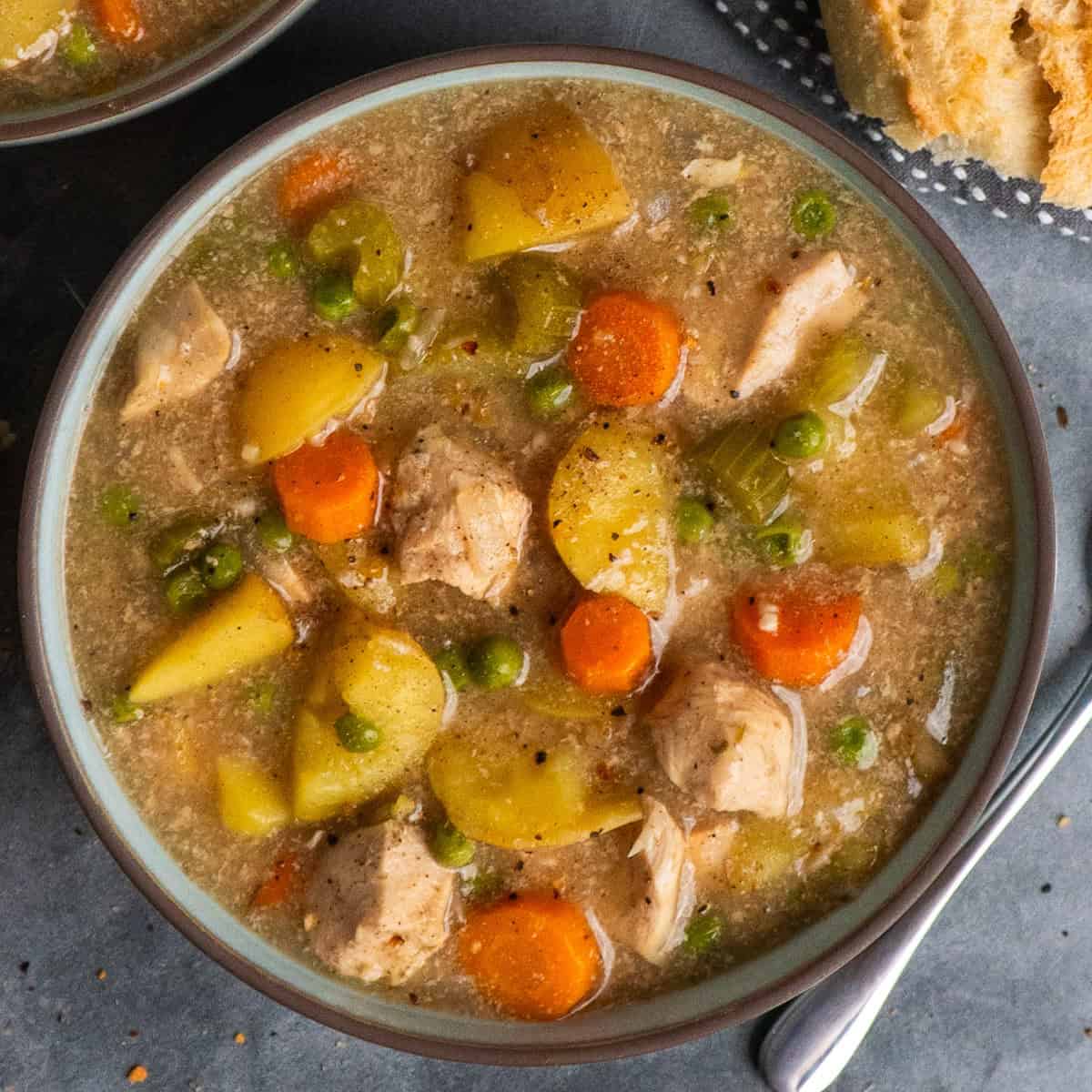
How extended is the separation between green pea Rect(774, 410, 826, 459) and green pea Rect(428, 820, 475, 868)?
118 cm

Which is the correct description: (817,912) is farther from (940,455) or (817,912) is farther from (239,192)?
(239,192)

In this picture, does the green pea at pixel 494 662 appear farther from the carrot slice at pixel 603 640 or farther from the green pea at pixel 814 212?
the green pea at pixel 814 212

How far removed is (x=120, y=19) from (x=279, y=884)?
83.4 inches

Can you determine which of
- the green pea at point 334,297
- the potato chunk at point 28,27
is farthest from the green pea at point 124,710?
the potato chunk at point 28,27

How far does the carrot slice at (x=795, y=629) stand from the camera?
2.68 meters

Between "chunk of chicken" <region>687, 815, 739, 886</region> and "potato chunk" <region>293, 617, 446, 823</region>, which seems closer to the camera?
"potato chunk" <region>293, 617, 446, 823</region>

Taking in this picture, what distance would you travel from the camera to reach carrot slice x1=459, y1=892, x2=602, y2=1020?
274 cm

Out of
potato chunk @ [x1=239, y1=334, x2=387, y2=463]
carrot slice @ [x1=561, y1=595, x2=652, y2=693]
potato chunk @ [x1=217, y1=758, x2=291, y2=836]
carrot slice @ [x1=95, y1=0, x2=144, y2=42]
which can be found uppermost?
carrot slice @ [x1=95, y1=0, x2=144, y2=42]

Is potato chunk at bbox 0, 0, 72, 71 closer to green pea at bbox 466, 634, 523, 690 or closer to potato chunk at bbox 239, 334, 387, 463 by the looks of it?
potato chunk at bbox 239, 334, 387, 463

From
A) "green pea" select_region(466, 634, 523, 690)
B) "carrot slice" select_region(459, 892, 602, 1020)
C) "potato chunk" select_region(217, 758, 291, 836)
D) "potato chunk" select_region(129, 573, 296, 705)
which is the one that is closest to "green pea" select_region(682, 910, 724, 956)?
"carrot slice" select_region(459, 892, 602, 1020)

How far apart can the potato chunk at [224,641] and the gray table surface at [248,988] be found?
64 cm

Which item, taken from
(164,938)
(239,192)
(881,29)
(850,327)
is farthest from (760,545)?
(164,938)

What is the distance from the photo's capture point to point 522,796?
106 inches

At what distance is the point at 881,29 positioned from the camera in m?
2.76
